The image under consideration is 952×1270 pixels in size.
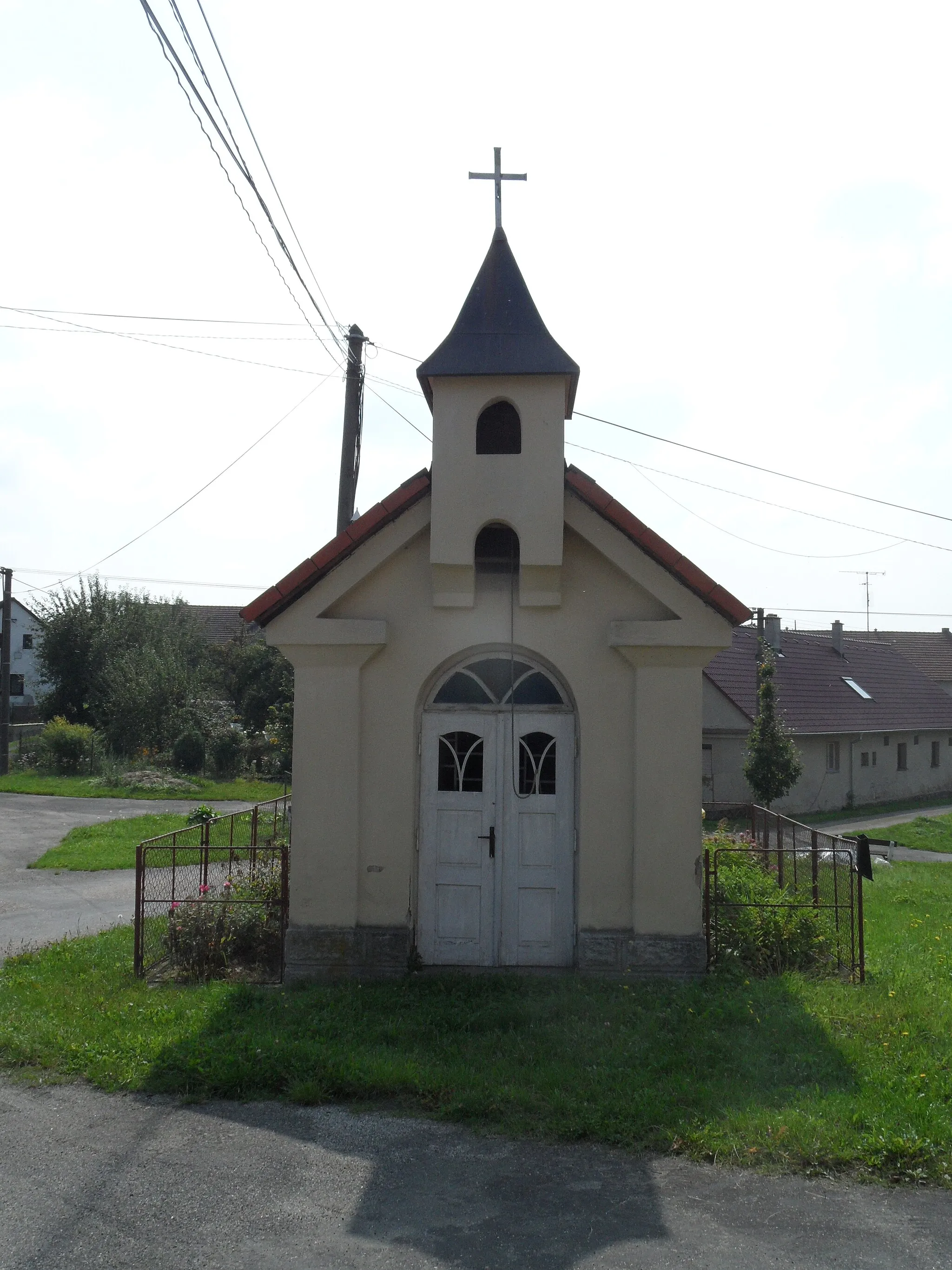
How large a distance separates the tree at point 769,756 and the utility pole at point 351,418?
44.5ft

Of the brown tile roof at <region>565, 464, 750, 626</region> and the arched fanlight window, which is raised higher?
the brown tile roof at <region>565, 464, 750, 626</region>

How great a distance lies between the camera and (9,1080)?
6352 mm

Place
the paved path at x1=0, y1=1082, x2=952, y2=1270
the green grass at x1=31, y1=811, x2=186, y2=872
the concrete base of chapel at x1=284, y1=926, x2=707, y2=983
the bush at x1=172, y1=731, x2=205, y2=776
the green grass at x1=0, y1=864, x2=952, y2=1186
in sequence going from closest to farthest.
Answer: the paved path at x1=0, y1=1082, x2=952, y2=1270 → the green grass at x1=0, y1=864, x2=952, y2=1186 → the concrete base of chapel at x1=284, y1=926, x2=707, y2=983 → the green grass at x1=31, y1=811, x2=186, y2=872 → the bush at x1=172, y1=731, x2=205, y2=776

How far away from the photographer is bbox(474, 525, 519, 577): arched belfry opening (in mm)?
8391

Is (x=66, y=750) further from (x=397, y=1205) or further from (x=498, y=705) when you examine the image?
(x=397, y=1205)

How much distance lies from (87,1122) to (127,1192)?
3.21 feet

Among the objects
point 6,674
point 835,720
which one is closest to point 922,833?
point 835,720

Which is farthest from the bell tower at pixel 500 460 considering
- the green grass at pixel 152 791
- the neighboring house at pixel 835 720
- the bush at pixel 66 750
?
the bush at pixel 66 750

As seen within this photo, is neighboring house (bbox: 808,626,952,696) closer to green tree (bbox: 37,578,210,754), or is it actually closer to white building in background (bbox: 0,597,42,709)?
green tree (bbox: 37,578,210,754)

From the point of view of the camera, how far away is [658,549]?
316 inches

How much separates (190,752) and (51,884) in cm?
1655

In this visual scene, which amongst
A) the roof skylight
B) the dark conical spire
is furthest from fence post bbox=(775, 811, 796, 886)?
the roof skylight

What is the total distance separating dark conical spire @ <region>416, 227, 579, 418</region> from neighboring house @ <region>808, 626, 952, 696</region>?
152 ft

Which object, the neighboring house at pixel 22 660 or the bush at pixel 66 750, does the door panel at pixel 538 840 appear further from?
the neighboring house at pixel 22 660
